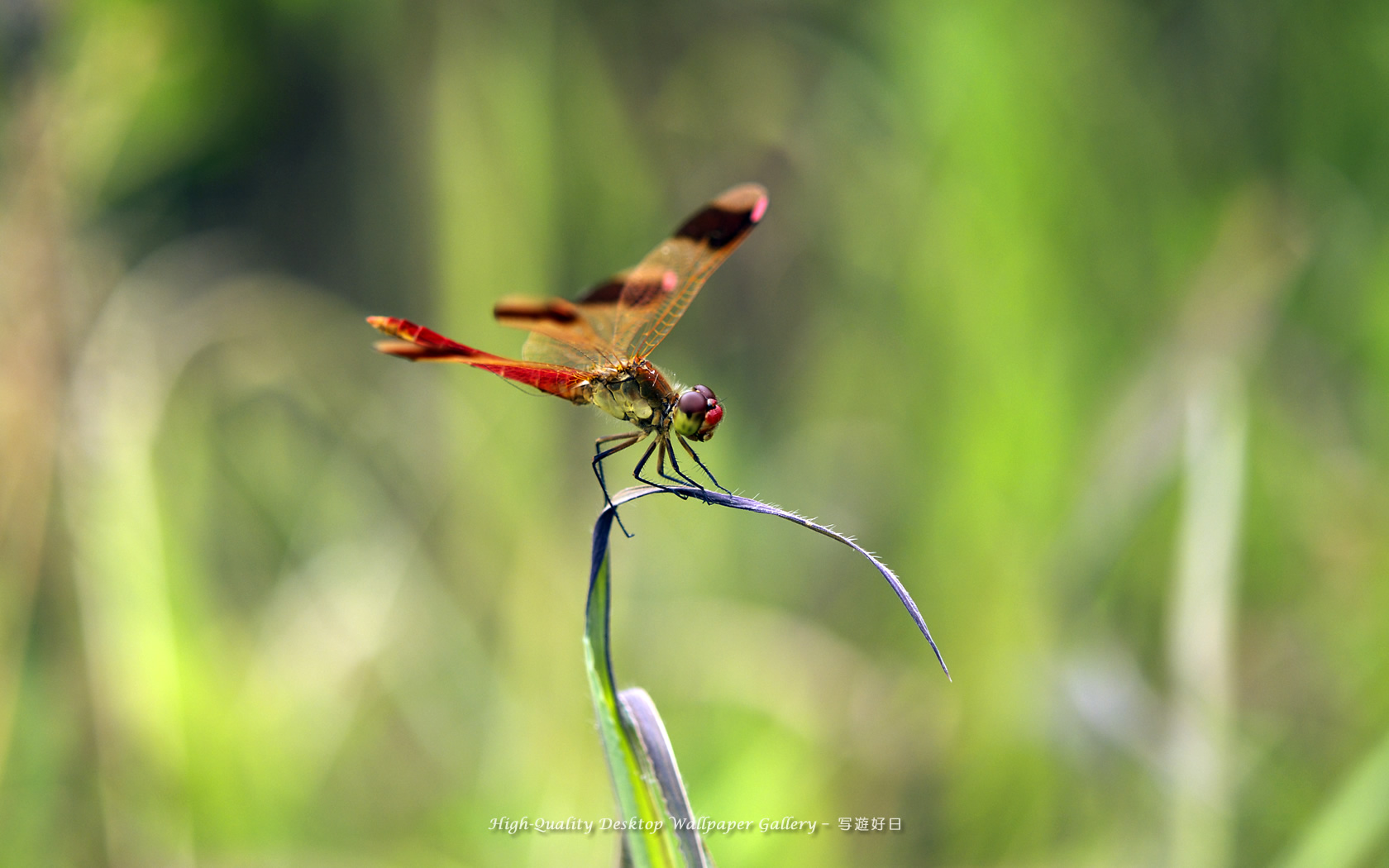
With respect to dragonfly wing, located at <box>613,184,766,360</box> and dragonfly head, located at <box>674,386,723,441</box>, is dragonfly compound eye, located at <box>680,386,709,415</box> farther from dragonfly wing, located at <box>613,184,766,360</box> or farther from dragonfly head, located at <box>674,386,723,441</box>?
dragonfly wing, located at <box>613,184,766,360</box>

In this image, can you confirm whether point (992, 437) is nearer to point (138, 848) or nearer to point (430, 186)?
point (430, 186)

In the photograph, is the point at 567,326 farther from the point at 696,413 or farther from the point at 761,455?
the point at 761,455

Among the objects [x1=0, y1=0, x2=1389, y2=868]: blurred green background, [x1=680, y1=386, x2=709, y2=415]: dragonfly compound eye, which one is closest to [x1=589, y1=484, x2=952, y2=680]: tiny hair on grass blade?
[x1=680, y1=386, x2=709, y2=415]: dragonfly compound eye

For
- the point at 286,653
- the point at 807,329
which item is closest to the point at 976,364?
the point at 807,329

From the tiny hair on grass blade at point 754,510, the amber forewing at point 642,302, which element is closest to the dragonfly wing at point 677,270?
the amber forewing at point 642,302

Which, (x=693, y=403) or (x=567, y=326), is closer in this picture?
(x=693, y=403)

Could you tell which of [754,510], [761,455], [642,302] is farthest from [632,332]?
[761,455]
